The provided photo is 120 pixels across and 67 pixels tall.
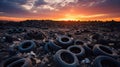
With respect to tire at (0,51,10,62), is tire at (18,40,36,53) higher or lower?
higher

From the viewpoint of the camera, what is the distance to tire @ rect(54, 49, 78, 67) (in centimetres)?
670

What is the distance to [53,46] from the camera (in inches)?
356

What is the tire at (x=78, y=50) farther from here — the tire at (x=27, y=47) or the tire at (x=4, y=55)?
the tire at (x=4, y=55)

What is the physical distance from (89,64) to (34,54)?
3385mm

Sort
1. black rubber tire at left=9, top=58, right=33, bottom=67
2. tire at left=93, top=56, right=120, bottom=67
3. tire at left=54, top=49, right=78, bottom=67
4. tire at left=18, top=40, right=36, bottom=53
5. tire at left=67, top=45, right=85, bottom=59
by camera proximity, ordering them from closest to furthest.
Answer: black rubber tire at left=9, top=58, right=33, bottom=67, tire at left=54, top=49, right=78, bottom=67, tire at left=93, top=56, right=120, bottom=67, tire at left=67, top=45, right=85, bottom=59, tire at left=18, top=40, right=36, bottom=53

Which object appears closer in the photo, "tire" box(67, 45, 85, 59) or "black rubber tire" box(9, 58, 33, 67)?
"black rubber tire" box(9, 58, 33, 67)

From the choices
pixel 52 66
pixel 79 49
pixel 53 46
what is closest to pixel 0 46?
pixel 53 46

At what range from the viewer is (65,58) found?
8.12 m

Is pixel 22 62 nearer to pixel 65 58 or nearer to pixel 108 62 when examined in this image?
pixel 65 58

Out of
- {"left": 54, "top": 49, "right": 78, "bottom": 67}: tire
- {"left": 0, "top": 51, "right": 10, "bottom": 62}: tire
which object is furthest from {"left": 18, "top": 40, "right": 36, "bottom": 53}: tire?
{"left": 54, "top": 49, "right": 78, "bottom": 67}: tire

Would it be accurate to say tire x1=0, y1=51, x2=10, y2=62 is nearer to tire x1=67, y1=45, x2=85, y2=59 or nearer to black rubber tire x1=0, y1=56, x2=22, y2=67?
black rubber tire x1=0, y1=56, x2=22, y2=67

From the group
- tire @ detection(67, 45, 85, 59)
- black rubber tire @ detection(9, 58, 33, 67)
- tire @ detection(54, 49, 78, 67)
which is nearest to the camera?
black rubber tire @ detection(9, 58, 33, 67)

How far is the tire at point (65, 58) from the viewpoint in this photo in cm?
670

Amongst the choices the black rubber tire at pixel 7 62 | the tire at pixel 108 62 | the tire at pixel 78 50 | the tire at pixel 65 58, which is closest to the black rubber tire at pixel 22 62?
the black rubber tire at pixel 7 62
